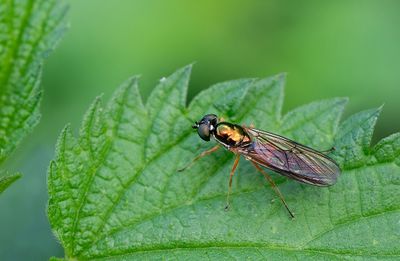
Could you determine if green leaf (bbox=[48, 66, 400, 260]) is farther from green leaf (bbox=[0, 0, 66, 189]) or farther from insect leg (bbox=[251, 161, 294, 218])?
green leaf (bbox=[0, 0, 66, 189])

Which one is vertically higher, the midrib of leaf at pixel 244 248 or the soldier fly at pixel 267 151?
the soldier fly at pixel 267 151

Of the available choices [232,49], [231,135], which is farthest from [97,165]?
[232,49]

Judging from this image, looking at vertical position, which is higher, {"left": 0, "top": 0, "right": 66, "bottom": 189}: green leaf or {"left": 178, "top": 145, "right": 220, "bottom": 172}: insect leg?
{"left": 0, "top": 0, "right": 66, "bottom": 189}: green leaf

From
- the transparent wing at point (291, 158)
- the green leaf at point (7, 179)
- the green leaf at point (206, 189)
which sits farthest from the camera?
the transparent wing at point (291, 158)

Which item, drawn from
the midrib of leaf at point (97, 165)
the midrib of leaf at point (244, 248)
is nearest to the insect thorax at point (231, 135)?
the midrib of leaf at point (97, 165)

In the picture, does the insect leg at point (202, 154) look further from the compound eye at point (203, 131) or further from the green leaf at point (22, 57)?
the green leaf at point (22, 57)

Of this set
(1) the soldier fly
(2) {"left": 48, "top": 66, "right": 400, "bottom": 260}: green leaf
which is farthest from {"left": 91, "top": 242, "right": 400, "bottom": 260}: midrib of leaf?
(1) the soldier fly

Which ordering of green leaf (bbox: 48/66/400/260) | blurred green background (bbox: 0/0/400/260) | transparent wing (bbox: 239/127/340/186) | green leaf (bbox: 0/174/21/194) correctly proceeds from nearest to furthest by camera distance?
green leaf (bbox: 0/174/21/194), green leaf (bbox: 48/66/400/260), transparent wing (bbox: 239/127/340/186), blurred green background (bbox: 0/0/400/260)

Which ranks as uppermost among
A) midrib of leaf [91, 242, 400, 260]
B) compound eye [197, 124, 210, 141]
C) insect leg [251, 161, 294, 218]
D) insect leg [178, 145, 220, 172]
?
compound eye [197, 124, 210, 141]
